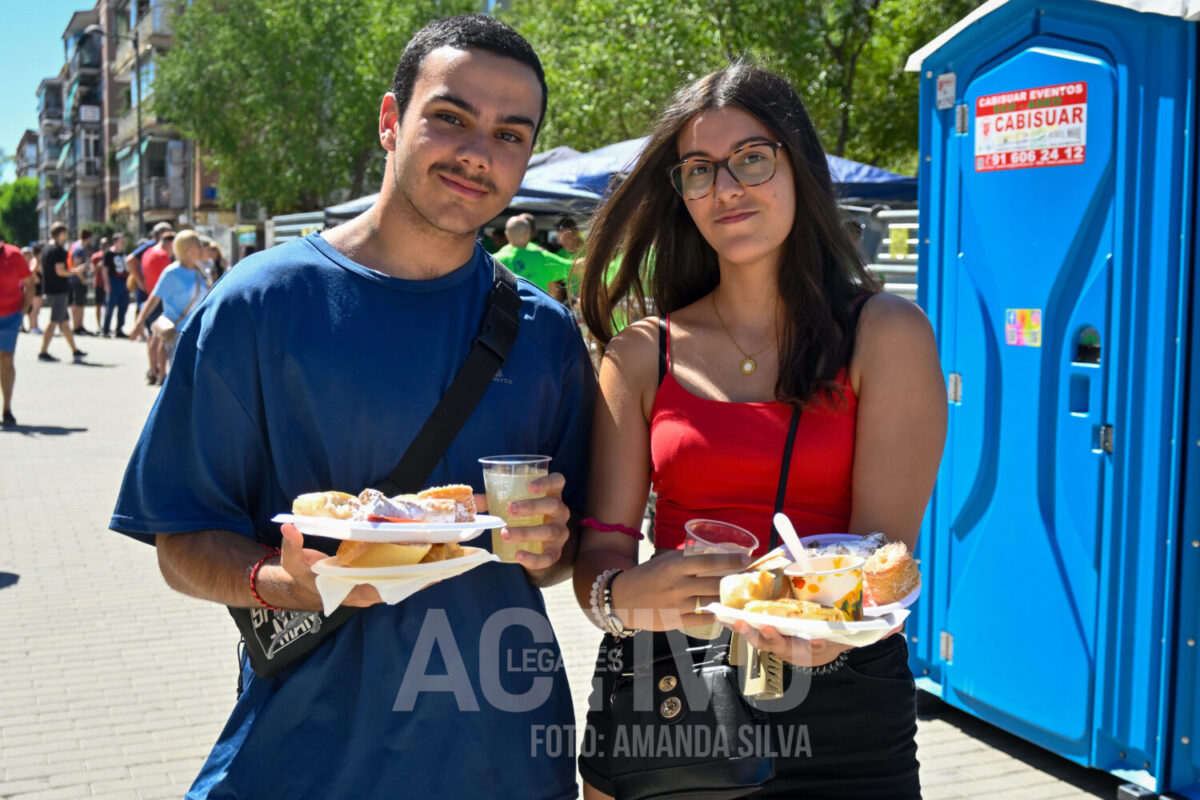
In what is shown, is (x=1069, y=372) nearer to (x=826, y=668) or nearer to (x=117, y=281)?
(x=826, y=668)

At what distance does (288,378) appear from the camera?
6.87 ft

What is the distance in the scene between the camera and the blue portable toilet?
3.90 meters

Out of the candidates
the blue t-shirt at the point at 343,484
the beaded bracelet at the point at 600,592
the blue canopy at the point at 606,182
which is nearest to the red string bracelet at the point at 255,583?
the blue t-shirt at the point at 343,484

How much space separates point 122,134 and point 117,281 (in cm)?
4630

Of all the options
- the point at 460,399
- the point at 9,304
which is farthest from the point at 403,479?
the point at 9,304

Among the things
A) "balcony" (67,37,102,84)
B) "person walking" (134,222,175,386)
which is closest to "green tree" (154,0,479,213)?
"person walking" (134,222,175,386)

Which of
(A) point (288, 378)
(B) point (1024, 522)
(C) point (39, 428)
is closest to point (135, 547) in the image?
(C) point (39, 428)

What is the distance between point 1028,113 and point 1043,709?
7.44ft

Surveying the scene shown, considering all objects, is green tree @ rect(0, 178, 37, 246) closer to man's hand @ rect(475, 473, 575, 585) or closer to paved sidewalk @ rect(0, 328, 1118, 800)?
paved sidewalk @ rect(0, 328, 1118, 800)

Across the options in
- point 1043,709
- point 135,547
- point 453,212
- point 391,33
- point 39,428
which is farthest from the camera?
point 391,33

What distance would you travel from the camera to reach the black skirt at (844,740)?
227 cm

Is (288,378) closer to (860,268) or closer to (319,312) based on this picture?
(319,312)

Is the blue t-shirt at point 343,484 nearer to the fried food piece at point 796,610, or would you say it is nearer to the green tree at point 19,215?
the fried food piece at point 796,610

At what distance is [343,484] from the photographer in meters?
2.12
